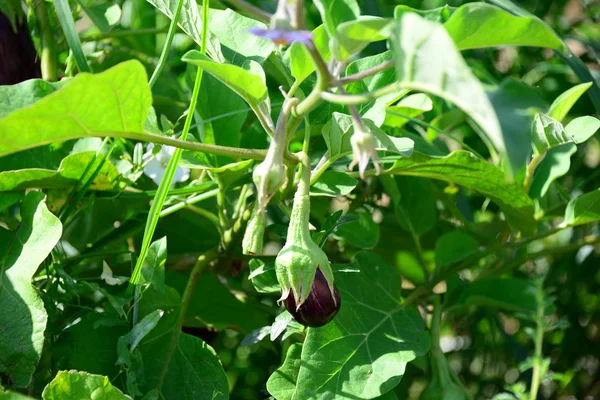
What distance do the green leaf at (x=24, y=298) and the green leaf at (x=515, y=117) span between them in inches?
12.5

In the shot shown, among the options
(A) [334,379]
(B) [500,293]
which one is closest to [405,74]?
(A) [334,379]

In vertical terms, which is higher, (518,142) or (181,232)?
(518,142)

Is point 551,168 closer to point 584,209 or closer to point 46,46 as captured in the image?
point 584,209

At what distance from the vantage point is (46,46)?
2.27ft

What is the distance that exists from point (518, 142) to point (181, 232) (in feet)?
1.70

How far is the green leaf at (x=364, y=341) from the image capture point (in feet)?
1.73

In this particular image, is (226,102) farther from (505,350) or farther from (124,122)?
(505,350)

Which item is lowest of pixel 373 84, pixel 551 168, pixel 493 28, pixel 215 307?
pixel 215 307

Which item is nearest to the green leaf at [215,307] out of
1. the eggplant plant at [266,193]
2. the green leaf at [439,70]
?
the eggplant plant at [266,193]

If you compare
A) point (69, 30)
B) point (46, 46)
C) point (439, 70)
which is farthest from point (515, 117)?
point (46, 46)

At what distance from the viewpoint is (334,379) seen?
54cm

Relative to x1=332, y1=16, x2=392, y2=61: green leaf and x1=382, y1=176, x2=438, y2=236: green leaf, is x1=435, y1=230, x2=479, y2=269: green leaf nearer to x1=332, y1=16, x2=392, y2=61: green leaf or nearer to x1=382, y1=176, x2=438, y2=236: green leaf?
x1=382, y1=176, x2=438, y2=236: green leaf

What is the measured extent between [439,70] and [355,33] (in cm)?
8

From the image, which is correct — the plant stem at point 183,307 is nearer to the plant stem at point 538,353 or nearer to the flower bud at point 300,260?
the flower bud at point 300,260
